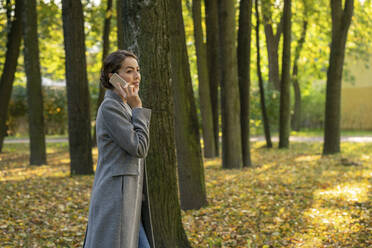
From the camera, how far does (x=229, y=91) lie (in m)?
11.5

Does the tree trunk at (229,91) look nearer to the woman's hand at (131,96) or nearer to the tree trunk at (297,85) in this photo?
the woman's hand at (131,96)

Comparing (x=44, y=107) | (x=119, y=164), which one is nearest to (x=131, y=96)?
(x=119, y=164)

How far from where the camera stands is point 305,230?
629cm

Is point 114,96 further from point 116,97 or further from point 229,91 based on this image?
point 229,91

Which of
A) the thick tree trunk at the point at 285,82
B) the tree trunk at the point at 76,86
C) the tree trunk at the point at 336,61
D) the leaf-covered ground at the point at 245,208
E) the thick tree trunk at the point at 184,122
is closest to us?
the leaf-covered ground at the point at 245,208

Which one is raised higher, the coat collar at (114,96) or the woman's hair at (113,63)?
the woman's hair at (113,63)

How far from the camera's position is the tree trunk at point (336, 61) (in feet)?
46.0

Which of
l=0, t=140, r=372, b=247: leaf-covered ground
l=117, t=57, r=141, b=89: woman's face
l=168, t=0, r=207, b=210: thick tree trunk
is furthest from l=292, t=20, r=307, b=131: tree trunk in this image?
l=117, t=57, r=141, b=89: woman's face

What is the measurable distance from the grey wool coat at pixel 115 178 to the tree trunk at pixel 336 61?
12254mm

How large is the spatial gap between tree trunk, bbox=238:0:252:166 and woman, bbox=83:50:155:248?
A: 9.13 meters

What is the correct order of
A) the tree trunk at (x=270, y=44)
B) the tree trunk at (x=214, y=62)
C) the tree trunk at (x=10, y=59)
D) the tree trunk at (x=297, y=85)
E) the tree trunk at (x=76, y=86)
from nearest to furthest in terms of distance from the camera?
the tree trunk at (x=76, y=86) < the tree trunk at (x=214, y=62) < the tree trunk at (x=270, y=44) < the tree trunk at (x=10, y=59) < the tree trunk at (x=297, y=85)

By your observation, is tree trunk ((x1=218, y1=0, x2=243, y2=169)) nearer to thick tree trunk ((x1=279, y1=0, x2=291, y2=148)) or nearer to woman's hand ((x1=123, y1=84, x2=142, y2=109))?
thick tree trunk ((x1=279, y1=0, x2=291, y2=148))

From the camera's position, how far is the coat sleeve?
305cm

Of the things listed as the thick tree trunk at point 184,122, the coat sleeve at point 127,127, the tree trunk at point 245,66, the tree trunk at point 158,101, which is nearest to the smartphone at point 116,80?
the coat sleeve at point 127,127
